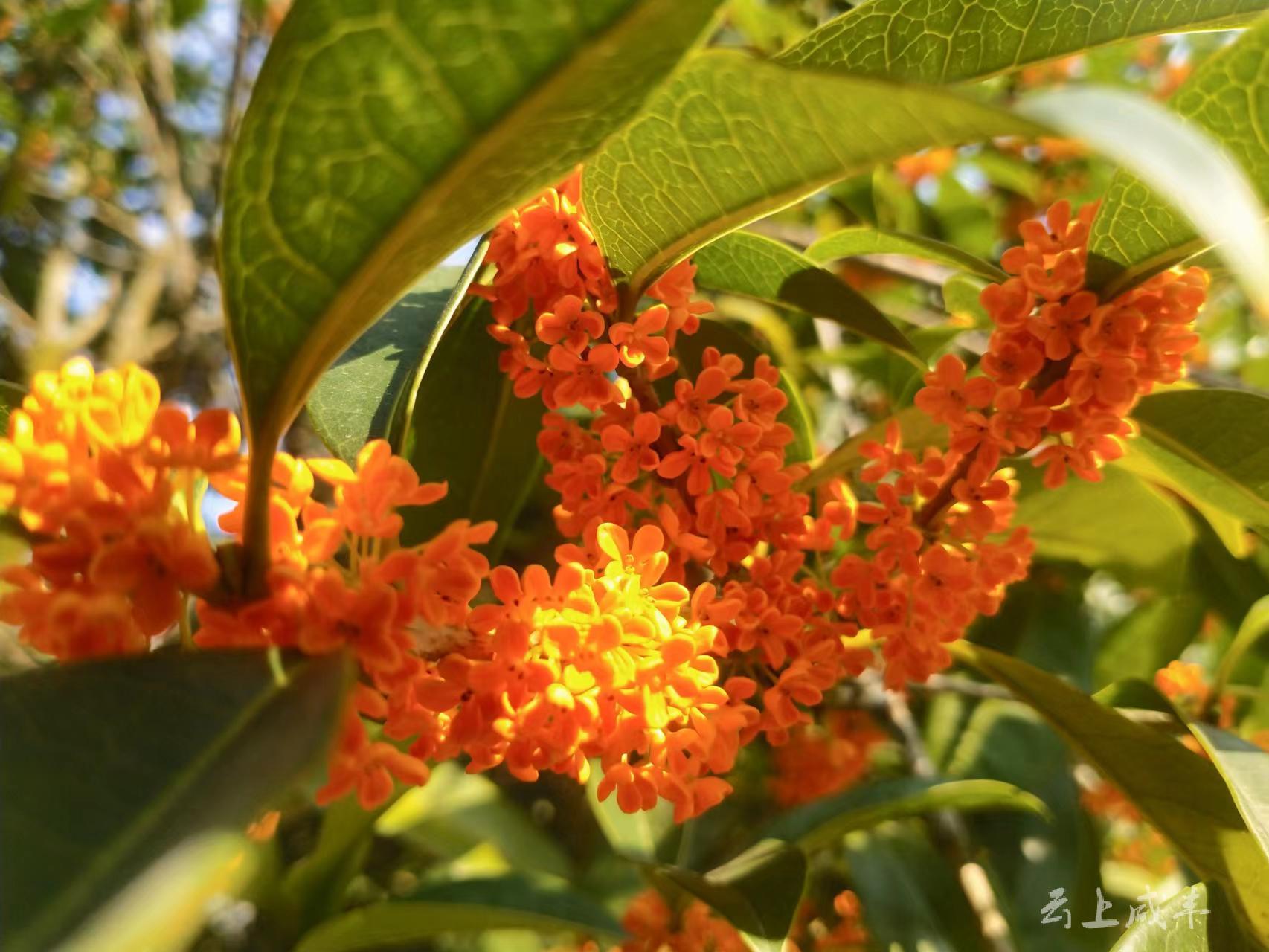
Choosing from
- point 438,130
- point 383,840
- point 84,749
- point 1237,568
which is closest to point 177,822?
point 84,749

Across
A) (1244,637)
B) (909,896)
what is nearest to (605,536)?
(909,896)

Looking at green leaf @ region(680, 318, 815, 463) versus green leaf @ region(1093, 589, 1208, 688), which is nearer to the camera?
green leaf @ region(680, 318, 815, 463)

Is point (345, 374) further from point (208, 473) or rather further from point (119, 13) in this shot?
point (119, 13)

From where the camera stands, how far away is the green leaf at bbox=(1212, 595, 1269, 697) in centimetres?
205

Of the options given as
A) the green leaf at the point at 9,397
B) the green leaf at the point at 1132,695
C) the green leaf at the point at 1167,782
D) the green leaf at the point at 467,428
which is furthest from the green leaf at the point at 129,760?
the green leaf at the point at 1132,695

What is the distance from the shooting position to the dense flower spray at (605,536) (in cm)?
79

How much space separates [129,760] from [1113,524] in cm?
186

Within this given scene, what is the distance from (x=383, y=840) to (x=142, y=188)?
3.16 metres

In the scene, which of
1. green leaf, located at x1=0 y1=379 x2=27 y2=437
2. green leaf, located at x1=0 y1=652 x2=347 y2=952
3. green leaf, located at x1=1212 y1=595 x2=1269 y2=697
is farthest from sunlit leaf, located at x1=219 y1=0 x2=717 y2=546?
green leaf, located at x1=1212 y1=595 x2=1269 y2=697

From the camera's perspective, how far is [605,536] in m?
1.08

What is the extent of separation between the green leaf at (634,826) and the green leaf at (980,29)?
1.68m

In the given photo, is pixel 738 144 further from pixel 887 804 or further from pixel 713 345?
pixel 887 804

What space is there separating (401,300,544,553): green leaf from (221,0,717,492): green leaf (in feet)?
2.12

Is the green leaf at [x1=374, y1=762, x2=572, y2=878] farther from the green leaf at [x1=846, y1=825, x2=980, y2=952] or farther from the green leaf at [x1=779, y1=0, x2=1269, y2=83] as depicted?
the green leaf at [x1=779, y1=0, x2=1269, y2=83]
